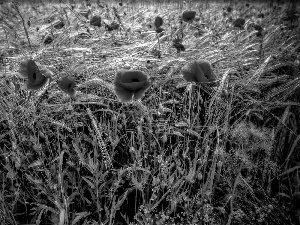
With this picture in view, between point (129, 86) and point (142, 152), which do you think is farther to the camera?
point (142, 152)

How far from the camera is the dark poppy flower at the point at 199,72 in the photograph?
0.74 metres

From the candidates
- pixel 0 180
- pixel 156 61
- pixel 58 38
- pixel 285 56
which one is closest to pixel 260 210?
pixel 0 180

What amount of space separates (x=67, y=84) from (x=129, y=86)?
0.23 m

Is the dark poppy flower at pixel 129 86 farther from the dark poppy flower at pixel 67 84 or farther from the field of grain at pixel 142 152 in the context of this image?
the dark poppy flower at pixel 67 84

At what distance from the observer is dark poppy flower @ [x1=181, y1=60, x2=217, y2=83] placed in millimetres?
742

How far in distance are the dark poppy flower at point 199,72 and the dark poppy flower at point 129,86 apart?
0.47ft

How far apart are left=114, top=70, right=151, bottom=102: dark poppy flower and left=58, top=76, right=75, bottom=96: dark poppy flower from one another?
167 mm

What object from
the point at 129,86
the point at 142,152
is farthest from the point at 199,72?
the point at 142,152

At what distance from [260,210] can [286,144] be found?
15.1 inches

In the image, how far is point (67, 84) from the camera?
30.5 inches

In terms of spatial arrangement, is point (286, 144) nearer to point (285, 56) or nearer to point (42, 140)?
point (285, 56)

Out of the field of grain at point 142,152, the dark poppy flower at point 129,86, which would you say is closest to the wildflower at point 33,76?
the field of grain at point 142,152

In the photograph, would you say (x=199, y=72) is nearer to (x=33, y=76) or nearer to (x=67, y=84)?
(x=67, y=84)

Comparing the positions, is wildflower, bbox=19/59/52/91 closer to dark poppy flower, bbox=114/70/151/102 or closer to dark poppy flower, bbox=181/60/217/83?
dark poppy flower, bbox=114/70/151/102
